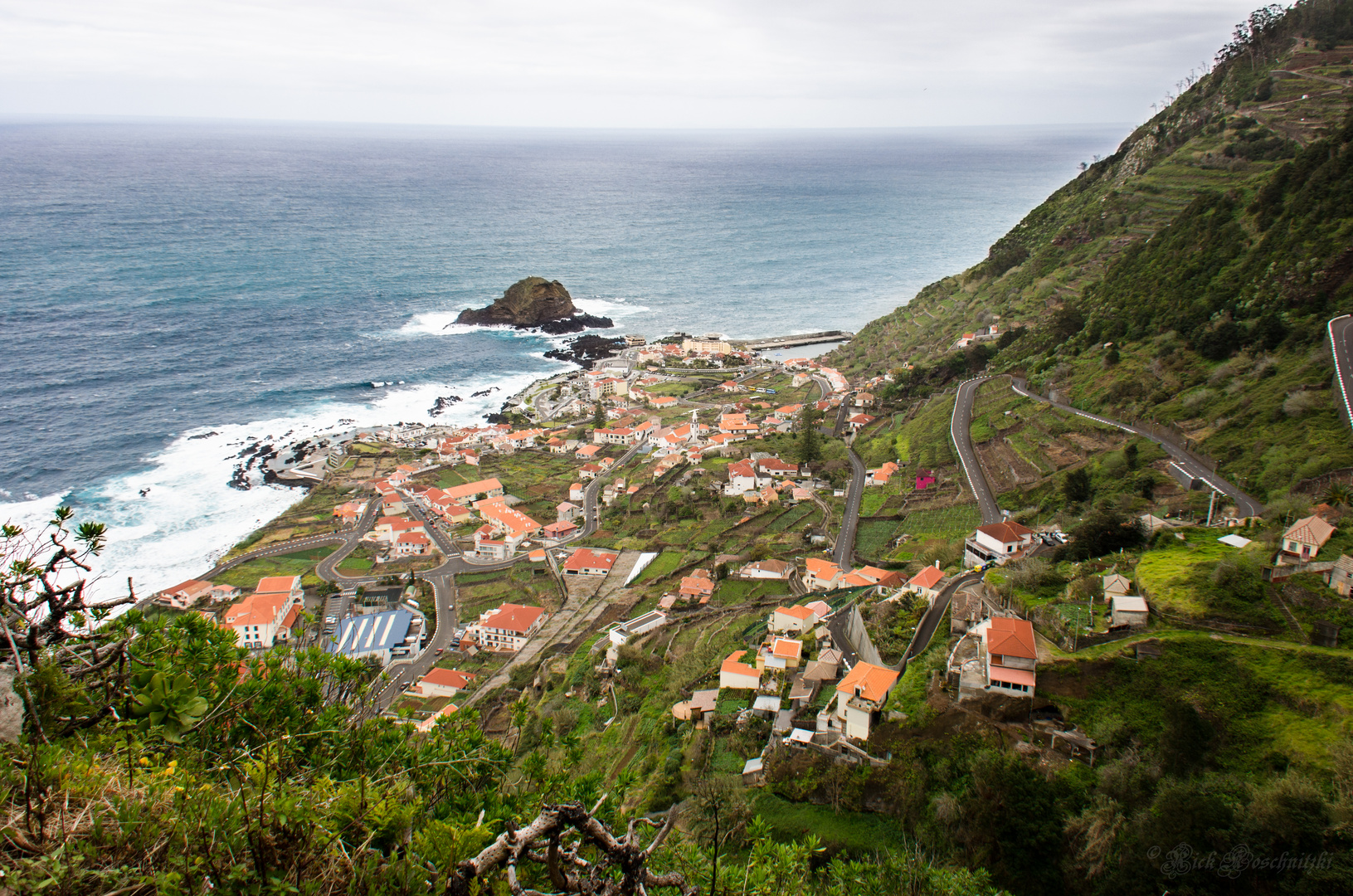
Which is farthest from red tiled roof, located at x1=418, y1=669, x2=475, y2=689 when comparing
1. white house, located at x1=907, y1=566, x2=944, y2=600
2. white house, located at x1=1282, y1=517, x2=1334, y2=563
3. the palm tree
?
the palm tree

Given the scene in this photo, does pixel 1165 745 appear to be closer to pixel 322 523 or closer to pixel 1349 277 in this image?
pixel 1349 277

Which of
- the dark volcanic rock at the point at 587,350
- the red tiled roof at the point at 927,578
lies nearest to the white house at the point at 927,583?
the red tiled roof at the point at 927,578

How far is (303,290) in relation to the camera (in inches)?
2982

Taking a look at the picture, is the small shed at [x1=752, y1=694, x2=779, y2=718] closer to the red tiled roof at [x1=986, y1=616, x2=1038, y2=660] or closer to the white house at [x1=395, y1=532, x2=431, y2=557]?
the red tiled roof at [x1=986, y1=616, x2=1038, y2=660]

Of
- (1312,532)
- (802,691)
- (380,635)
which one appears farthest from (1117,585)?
(380,635)

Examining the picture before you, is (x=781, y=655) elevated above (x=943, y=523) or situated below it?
below

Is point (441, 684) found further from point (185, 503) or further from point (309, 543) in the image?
point (185, 503)

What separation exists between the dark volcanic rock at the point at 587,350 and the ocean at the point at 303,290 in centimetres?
193

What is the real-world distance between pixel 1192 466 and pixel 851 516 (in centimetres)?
1233

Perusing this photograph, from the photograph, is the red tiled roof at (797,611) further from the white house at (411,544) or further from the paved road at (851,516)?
the white house at (411,544)

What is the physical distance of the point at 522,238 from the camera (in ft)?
356

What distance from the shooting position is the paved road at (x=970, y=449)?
2795cm

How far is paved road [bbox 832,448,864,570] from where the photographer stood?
28.5 meters

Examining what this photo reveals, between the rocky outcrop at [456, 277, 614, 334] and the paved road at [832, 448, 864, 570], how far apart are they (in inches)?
1548
